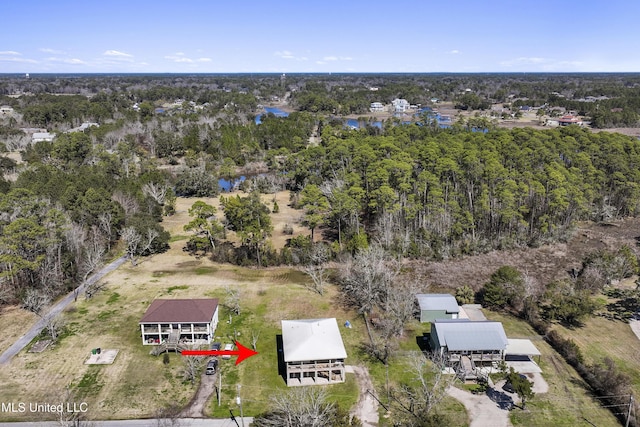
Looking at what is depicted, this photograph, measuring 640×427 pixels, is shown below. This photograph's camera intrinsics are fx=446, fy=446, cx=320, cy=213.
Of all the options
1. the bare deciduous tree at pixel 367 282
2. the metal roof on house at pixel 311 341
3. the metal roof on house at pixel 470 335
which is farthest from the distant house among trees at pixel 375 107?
the metal roof on house at pixel 311 341

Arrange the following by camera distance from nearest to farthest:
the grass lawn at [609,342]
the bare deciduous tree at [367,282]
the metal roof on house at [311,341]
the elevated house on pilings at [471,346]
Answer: the metal roof on house at [311,341] < the elevated house on pilings at [471,346] < the grass lawn at [609,342] < the bare deciduous tree at [367,282]

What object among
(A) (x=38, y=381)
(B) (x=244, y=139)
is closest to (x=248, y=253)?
(A) (x=38, y=381)

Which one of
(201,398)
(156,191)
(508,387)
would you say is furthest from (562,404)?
(156,191)

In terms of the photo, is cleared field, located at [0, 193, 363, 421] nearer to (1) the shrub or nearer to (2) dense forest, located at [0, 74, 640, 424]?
(2) dense forest, located at [0, 74, 640, 424]

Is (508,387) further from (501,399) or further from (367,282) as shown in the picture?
(367,282)

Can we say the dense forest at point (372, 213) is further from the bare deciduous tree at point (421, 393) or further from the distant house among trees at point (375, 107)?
the distant house among trees at point (375, 107)
